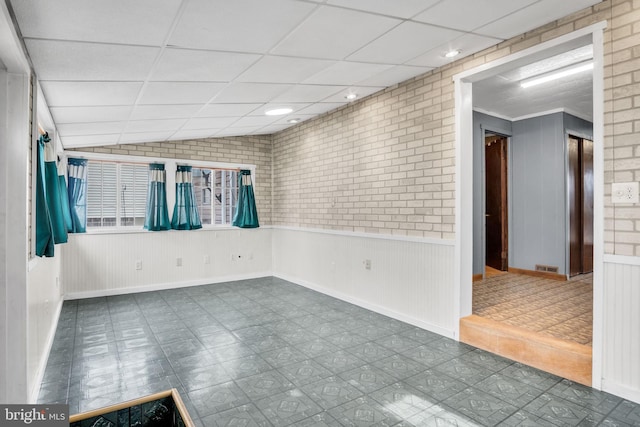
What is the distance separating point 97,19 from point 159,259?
466cm

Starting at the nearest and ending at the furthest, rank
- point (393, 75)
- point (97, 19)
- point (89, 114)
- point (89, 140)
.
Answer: point (97, 19) → point (89, 114) → point (393, 75) → point (89, 140)

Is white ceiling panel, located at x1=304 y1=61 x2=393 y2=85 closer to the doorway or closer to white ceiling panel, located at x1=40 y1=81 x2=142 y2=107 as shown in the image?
white ceiling panel, located at x1=40 y1=81 x2=142 y2=107

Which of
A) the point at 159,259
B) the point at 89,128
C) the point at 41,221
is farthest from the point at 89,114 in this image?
the point at 159,259

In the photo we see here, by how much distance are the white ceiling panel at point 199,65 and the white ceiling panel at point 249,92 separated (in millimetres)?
363

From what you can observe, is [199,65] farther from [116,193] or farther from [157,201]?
[116,193]

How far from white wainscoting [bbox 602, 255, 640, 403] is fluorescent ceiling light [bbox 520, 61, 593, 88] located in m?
2.38

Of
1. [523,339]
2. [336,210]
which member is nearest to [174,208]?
[336,210]

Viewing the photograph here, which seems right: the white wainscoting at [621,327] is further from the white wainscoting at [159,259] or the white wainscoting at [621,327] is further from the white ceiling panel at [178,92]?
the white wainscoting at [159,259]

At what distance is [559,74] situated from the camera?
13.5 ft

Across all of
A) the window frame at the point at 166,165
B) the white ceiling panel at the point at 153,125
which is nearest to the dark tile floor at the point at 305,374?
the window frame at the point at 166,165

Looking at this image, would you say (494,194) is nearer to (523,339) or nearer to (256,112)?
(523,339)

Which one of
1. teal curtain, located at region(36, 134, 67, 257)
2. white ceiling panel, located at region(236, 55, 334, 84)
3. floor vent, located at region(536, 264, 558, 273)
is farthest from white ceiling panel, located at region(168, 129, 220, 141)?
floor vent, located at region(536, 264, 558, 273)

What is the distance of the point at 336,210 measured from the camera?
543 cm

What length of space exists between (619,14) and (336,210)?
12.1 ft
